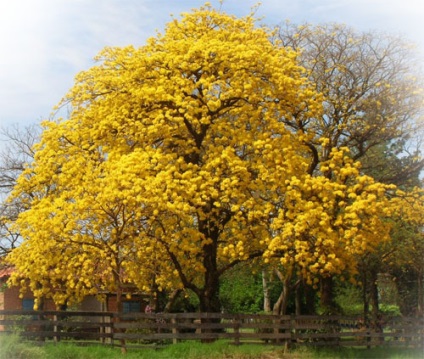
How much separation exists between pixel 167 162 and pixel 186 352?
6.29m

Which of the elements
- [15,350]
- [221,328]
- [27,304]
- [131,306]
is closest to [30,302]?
[27,304]

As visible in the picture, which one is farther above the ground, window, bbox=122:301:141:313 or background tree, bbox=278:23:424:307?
background tree, bbox=278:23:424:307

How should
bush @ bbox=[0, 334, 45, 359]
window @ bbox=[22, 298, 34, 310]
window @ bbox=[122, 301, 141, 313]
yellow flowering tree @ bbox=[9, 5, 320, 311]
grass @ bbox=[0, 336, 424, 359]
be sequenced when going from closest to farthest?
bush @ bbox=[0, 334, 45, 359], grass @ bbox=[0, 336, 424, 359], yellow flowering tree @ bbox=[9, 5, 320, 311], window @ bbox=[22, 298, 34, 310], window @ bbox=[122, 301, 141, 313]

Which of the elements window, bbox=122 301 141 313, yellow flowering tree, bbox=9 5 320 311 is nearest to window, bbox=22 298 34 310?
window, bbox=122 301 141 313

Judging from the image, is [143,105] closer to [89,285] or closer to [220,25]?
[220,25]

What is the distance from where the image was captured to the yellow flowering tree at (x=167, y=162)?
808 inches

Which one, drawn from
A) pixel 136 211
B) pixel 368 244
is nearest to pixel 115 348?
pixel 136 211

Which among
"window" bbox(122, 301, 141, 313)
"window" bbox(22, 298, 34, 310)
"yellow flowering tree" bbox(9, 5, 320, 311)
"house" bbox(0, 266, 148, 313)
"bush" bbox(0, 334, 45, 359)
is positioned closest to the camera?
"bush" bbox(0, 334, 45, 359)

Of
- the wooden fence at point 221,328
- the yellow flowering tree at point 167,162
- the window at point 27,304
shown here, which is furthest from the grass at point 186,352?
the window at point 27,304

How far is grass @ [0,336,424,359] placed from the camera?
57.9 feet

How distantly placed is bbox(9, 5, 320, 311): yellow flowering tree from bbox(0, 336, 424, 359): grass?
2201 millimetres

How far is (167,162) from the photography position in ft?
72.4

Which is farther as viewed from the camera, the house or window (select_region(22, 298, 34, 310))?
window (select_region(22, 298, 34, 310))

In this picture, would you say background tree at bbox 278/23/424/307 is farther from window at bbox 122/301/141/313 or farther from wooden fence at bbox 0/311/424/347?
window at bbox 122/301/141/313
